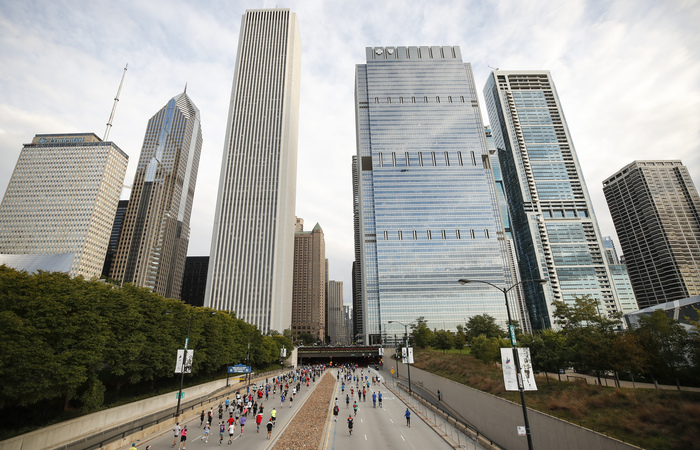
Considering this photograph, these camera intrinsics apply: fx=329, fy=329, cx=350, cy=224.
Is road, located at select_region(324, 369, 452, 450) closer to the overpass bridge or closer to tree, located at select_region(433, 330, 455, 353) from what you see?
tree, located at select_region(433, 330, 455, 353)

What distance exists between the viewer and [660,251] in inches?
6988

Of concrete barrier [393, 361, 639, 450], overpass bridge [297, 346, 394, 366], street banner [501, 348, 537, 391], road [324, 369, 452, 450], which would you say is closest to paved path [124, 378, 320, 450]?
road [324, 369, 452, 450]

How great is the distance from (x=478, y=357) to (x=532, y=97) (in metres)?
188

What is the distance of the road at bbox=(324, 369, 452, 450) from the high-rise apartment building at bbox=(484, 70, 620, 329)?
147m

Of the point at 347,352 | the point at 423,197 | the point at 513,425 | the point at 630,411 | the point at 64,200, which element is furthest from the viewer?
the point at 64,200

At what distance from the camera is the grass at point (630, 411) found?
16.5 meters

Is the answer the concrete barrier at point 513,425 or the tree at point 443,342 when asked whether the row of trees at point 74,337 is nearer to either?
the concrete barrier at point 513,425

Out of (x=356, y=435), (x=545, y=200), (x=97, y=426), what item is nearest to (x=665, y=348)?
(x=356, y=435)

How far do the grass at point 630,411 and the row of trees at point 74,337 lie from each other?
34632 mm

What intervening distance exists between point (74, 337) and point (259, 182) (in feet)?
416

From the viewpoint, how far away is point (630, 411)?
1958 centimetres

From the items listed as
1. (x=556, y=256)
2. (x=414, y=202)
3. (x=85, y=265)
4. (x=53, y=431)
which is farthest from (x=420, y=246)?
(x=85, y=265)

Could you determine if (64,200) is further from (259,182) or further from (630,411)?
(630,411)

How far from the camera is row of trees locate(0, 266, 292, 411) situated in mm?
21297
